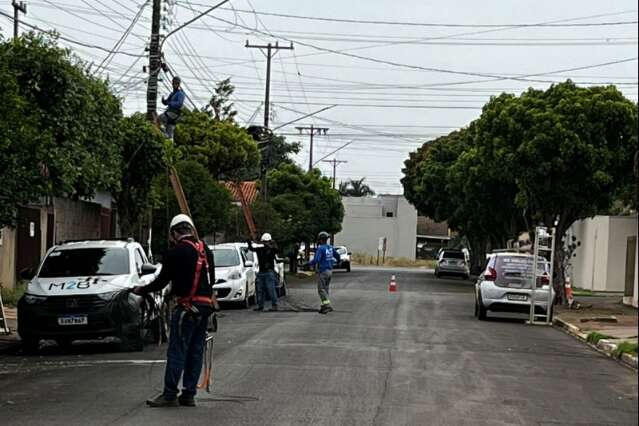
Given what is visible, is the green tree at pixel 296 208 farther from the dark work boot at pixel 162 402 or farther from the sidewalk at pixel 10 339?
the dark work boot at pixel 162 402

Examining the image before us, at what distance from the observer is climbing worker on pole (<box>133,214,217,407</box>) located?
10.5m

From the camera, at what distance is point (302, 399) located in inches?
440

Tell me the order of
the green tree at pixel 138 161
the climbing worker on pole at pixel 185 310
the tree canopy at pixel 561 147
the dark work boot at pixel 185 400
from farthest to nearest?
the tree canopy at pixel 561 147, the green tree at pixel 138 161, the dark work boot at pixel 185 400, the climbing worker on pole at pixel 185 310

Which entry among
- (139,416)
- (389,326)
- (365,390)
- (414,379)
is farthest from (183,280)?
(389,326)

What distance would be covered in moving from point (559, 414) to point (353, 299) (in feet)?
68.1

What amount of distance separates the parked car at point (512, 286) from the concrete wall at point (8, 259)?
423 inches

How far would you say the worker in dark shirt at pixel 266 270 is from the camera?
25016 millimetres

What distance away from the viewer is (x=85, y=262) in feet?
55.1

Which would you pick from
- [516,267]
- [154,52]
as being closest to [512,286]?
[516,267]

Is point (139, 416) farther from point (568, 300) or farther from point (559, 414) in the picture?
point (568, 300)

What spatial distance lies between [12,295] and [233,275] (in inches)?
213

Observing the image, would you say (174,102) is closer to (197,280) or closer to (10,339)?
(10,339)

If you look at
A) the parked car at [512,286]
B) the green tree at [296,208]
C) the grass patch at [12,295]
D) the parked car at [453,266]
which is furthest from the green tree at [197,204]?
the parked car at [453,266]

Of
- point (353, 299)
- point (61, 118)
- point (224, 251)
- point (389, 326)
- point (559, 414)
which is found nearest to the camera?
point (559, 414)
